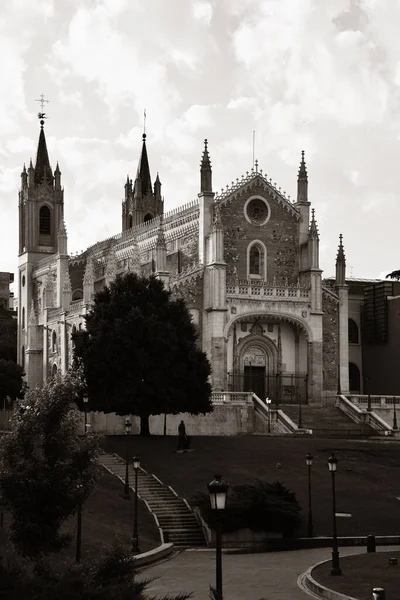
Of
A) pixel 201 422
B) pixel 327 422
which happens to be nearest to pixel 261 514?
pixel 201 422

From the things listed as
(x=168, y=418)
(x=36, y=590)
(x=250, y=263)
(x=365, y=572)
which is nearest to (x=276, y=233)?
(x=250, y=263)

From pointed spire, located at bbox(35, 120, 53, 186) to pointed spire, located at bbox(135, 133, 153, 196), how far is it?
9450mm

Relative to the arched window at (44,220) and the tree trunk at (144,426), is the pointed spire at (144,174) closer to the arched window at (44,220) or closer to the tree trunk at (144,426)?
the arched window at (44,220)

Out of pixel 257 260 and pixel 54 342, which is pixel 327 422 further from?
pixel 54 342

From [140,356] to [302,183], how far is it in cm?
2671

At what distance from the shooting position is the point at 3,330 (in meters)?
113

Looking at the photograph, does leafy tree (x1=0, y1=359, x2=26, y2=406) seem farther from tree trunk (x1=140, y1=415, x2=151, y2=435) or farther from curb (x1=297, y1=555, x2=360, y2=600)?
curb (x1=297, y1=555, x2=360, y2=600)

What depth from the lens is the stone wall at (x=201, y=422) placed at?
68.6 metres

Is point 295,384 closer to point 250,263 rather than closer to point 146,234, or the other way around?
point 250,263

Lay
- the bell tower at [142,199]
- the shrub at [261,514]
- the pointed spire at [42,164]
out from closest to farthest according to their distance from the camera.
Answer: the shrub at [261,514]
the pointed spire at [42,164]
the bell tower at [142,199]

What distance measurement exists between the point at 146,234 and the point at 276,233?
12.4 metres

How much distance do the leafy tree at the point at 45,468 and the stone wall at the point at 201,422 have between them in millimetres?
34202

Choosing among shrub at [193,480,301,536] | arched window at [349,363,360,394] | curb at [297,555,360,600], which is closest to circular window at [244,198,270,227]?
arched window at [349,363,360,394]

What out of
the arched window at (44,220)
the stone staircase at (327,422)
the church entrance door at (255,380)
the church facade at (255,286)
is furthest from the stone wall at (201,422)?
the arched window at (44,220)
